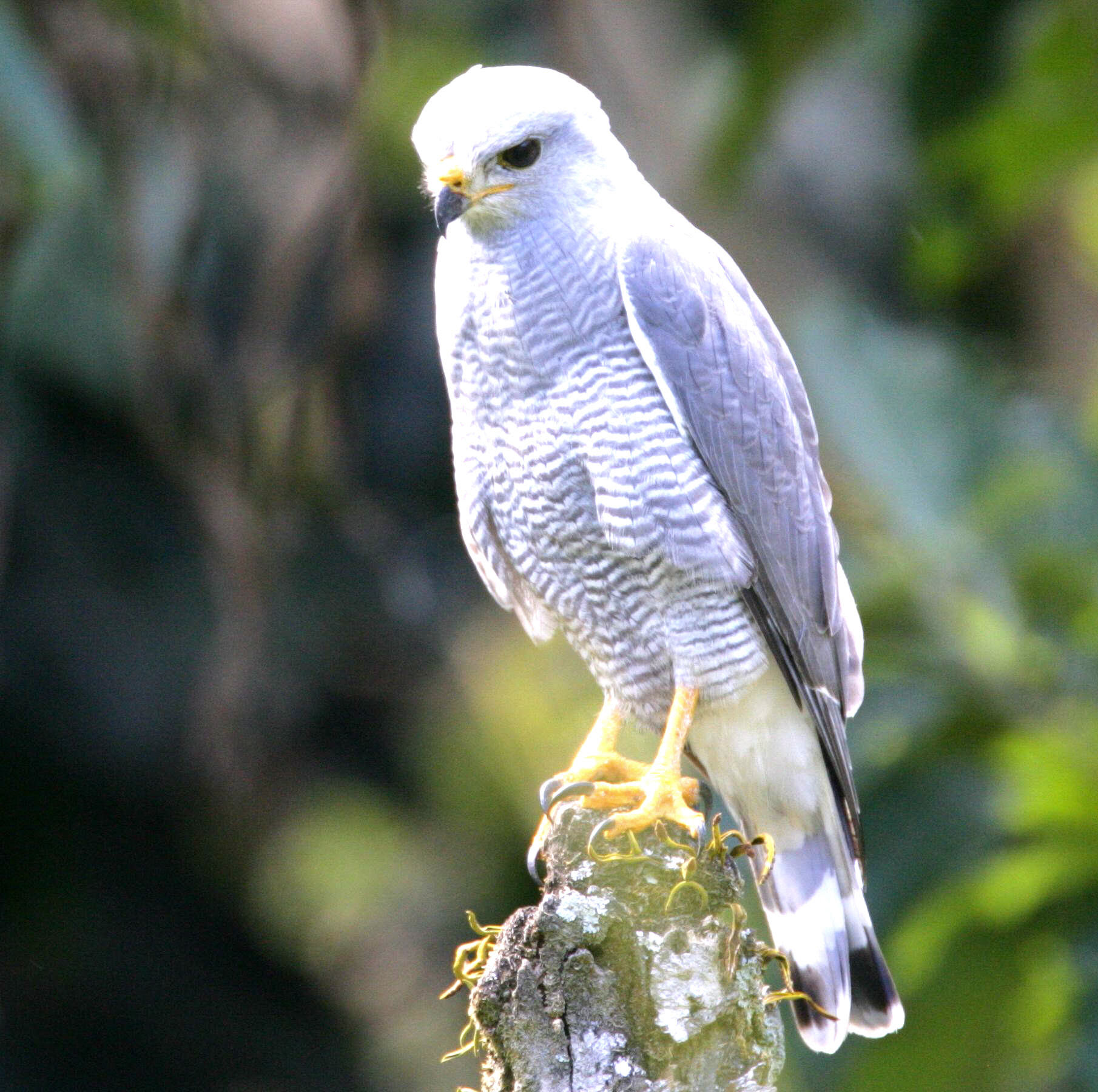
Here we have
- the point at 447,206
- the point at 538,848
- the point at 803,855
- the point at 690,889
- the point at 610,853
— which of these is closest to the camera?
the point at 690,889

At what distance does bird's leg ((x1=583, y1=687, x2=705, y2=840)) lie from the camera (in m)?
2.73

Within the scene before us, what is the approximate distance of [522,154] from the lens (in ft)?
10.2

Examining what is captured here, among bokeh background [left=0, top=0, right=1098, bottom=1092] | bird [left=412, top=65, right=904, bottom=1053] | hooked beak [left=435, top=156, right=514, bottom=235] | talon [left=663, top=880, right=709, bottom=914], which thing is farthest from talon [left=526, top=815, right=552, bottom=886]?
bokeh background [left=0, top=0, right=1098, bottom=1092]

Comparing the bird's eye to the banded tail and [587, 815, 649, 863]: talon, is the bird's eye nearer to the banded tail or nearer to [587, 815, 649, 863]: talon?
the banded tail

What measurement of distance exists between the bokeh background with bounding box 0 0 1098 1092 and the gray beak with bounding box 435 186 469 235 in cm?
171

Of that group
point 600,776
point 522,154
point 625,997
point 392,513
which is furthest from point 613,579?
point 392,513

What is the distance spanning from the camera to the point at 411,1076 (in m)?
7.39

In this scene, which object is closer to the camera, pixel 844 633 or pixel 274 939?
pixel 844 633

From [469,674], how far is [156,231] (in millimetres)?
2042

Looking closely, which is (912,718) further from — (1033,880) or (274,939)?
(274,939)

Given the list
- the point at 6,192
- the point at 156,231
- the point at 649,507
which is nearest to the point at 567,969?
the point at 649,507

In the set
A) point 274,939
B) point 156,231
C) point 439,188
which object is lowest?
point 439,188

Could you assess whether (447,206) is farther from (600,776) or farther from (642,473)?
(600,776)

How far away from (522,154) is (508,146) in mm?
62
